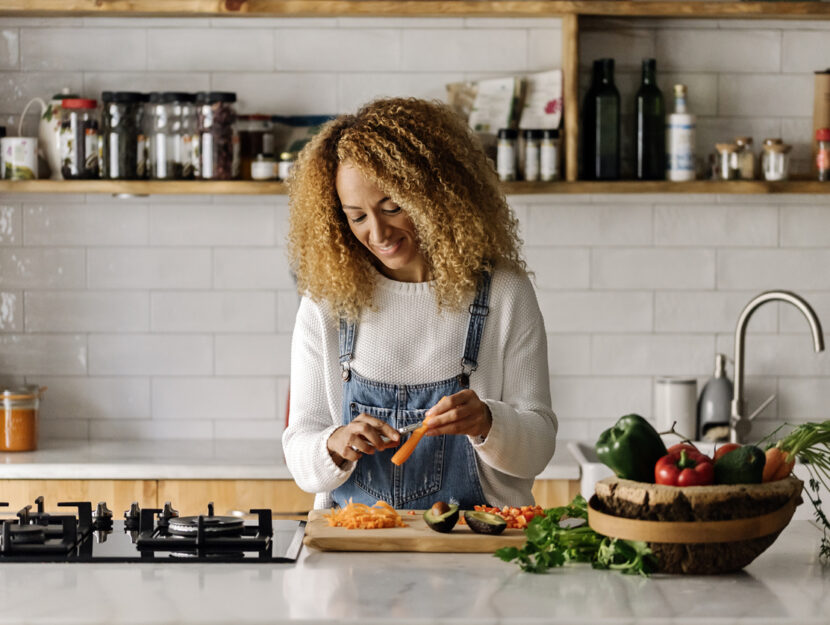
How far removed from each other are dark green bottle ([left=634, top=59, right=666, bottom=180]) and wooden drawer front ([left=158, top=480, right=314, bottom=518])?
1464 millimetres

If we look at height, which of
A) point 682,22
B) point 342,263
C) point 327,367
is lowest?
point 327,367

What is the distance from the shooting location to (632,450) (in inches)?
68.6

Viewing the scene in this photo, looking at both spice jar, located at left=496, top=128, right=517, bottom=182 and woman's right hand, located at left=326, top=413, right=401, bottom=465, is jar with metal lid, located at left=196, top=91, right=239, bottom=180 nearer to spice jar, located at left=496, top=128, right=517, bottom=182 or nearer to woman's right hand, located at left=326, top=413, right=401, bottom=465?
spice jar, located at left=496, top=128, right=517, bottom=182

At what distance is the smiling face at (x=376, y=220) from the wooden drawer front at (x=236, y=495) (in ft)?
3.83

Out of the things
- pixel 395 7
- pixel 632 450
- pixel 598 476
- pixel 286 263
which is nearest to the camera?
pixel 632 450

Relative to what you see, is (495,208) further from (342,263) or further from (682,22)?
(682,22)

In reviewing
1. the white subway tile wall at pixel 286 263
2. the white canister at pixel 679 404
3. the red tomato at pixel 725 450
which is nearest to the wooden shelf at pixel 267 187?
the white subway tile wall at pixel 286 263

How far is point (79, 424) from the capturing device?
3.74 meters

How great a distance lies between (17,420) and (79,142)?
883 millimetres

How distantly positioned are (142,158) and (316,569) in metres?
2.01

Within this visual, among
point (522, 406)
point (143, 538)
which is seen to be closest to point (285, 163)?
point (522, 406)

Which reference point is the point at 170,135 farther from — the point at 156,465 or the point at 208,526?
the point at 208,526

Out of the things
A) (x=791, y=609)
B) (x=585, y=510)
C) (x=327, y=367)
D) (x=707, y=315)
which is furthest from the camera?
(x=707, y=315)

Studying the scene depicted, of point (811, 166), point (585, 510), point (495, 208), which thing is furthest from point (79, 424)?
point (811, 166)
